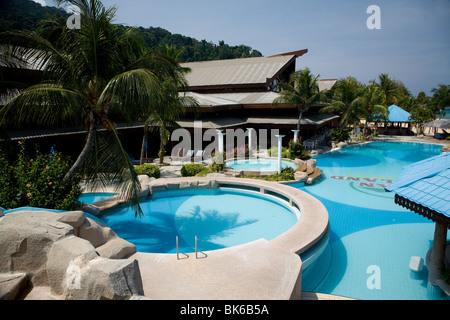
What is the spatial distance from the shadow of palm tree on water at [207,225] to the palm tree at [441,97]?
43015mm

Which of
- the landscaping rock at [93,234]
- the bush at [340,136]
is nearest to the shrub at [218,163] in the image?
the landscaping rock at [93,234]

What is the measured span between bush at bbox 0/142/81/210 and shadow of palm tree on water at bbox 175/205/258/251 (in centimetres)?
353

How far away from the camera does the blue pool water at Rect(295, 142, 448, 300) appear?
21.9 feet

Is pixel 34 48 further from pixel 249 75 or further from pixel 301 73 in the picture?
pixel 249 75

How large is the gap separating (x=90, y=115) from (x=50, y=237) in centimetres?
422

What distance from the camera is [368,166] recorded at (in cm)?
1939

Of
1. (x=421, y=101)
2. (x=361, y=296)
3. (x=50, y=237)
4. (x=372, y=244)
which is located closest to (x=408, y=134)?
(x=421, y=101)

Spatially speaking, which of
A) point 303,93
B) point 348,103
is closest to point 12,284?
point 303,93

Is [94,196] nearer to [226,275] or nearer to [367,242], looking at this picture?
[226,275]

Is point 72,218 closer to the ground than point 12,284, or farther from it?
farther from it

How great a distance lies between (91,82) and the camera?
→ 7.58 m

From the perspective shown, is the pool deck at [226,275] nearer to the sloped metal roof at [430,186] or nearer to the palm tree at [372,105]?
the sloped metal roof at [430,186]

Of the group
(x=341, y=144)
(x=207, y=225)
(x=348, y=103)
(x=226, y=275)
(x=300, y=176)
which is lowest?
(x=207, y=225)

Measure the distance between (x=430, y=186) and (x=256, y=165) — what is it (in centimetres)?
1191
